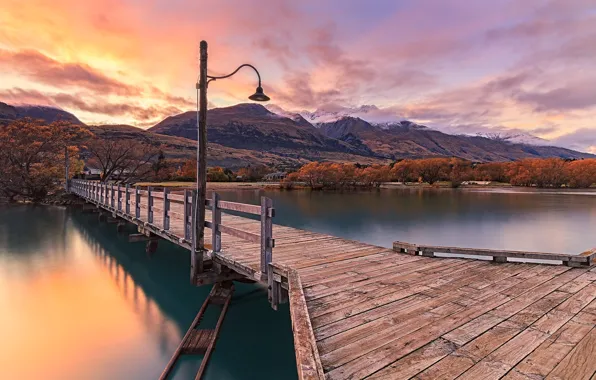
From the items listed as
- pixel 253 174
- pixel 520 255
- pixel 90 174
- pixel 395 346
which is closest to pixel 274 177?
pixel 253 174

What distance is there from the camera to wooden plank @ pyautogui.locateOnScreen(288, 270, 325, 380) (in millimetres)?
2676

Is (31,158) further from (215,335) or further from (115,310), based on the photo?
(215,335)

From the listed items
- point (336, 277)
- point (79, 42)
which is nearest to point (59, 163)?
point (79, 42)

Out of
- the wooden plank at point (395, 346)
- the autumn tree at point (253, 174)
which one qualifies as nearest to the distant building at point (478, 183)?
the autumn tree at point (253, 174)

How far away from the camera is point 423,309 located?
14.6 feet

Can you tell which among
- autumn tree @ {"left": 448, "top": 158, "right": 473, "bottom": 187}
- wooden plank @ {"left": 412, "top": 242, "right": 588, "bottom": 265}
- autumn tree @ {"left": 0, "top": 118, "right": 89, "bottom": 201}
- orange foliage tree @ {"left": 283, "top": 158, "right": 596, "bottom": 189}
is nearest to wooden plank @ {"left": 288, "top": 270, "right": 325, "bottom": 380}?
wooden plank @ {"left": 412, "top": 242, "right": 588, "bottom": 265}

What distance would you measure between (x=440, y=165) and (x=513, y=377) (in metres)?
115

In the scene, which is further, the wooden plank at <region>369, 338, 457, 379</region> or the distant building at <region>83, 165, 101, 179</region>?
the distant building at <region>83, 165, 101, 179</region>

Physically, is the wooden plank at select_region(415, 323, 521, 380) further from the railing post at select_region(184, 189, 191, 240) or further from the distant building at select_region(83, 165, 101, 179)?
the distant building at select_region(83, 165, 101, 179)

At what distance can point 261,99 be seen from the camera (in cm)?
859

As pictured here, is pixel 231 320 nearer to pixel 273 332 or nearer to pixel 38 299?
pixel 273 332

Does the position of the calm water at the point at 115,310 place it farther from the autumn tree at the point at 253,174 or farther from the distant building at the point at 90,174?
the autumn tree at the point at 253,174

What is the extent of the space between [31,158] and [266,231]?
1849 inches

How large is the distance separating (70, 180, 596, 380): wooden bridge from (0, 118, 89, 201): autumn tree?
140 ft
